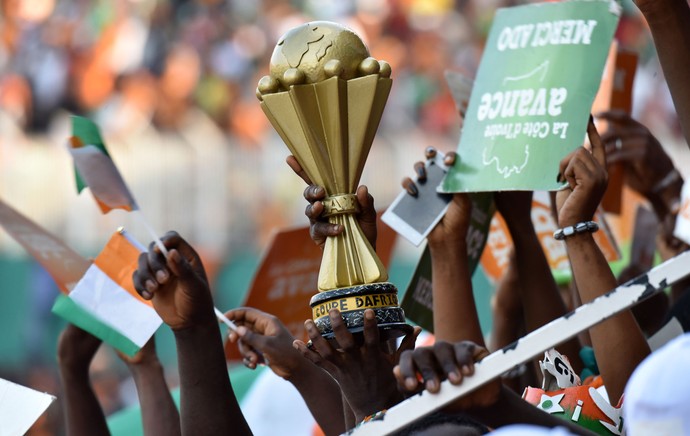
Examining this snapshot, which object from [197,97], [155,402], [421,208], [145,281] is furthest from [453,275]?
[197,97]

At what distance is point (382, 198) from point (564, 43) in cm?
793

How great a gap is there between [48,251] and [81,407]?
0.46 m

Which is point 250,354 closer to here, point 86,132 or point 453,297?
point 453,297

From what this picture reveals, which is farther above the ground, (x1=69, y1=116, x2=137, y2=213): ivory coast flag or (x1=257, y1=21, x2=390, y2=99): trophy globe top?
(x1=257, y1=21, x2=390, y2=99): trophy globe top

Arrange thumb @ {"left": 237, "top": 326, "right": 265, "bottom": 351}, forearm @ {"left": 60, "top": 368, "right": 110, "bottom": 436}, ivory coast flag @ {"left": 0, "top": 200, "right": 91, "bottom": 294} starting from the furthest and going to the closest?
1. forearm @ {"left": 60, "top": 368, "right": 110, "bottom": 436}
2. ivory coast flag @ {"left": 0, "top": 200, "right": 91, "bottom": 294}
3. thumb @ {"left": 237, "top": 326, "right": 265, "bottom": 351}

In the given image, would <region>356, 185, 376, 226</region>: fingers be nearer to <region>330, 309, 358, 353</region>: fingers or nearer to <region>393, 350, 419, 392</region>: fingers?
<region>330, 309, 358, 353</region>: fingers

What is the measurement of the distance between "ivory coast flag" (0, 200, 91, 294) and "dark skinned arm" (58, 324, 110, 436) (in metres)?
0.30

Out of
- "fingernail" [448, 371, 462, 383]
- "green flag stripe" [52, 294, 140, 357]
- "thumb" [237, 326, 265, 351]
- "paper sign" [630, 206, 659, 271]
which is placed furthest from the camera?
"paper sign" [630, 206, 659, 271]

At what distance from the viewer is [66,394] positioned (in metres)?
3.48

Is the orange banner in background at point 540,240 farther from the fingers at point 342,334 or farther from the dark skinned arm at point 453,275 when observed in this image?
the fingers at point 342,334

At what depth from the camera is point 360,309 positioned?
91.8 inches

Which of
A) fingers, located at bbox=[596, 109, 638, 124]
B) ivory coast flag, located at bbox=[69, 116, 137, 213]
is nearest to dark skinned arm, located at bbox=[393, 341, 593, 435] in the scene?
ivory coast flag, located at bbox=[69, 116, 137, 213]

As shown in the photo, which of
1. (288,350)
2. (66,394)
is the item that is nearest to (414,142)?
(66,394)

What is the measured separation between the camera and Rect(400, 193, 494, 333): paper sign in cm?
308
